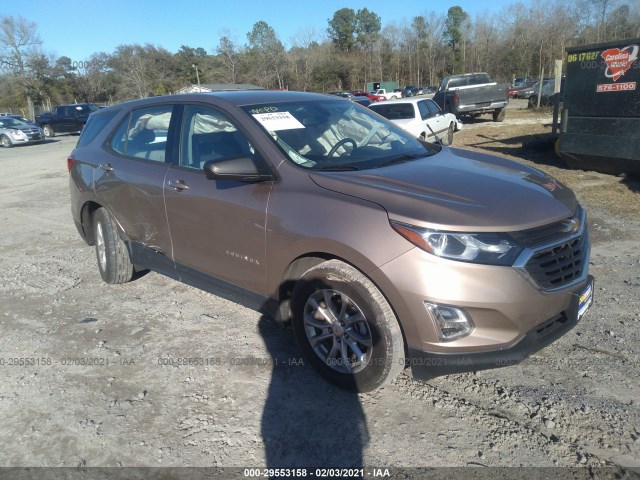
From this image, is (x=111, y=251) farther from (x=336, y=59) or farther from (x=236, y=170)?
(x=336, y=59)

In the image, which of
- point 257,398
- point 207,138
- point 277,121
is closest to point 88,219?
point 207,138

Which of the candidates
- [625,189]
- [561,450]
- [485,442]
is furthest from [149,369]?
[625,189]

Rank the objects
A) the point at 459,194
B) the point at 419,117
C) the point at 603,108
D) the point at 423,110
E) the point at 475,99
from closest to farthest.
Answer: the point at 459,194
the point at 603,108
the point at 419,117
the point at 423,110
the point at 475,99

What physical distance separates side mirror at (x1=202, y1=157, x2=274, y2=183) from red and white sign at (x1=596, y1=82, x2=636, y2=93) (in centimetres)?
722

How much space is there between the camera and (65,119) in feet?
96.9

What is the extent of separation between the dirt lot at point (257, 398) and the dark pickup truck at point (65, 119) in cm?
2856

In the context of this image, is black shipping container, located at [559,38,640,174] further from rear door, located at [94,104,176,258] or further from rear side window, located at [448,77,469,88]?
rear side window, located at [448,77,469,88]

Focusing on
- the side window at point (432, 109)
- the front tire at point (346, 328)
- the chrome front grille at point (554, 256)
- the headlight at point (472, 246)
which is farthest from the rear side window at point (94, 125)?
the side window at point (432, 109)

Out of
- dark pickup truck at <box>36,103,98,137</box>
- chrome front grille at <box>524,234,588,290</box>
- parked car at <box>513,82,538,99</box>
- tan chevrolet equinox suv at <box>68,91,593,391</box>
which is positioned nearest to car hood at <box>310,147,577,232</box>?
tan chevrolet equinox suv at <box>68,91,593,391</box>

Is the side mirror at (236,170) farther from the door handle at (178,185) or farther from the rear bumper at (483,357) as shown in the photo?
the rear bumper at (483,357)

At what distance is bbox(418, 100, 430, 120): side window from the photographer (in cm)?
1373

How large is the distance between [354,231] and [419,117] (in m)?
11.6

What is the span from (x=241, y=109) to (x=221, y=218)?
78 cm

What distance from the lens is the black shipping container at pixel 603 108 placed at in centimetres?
776
